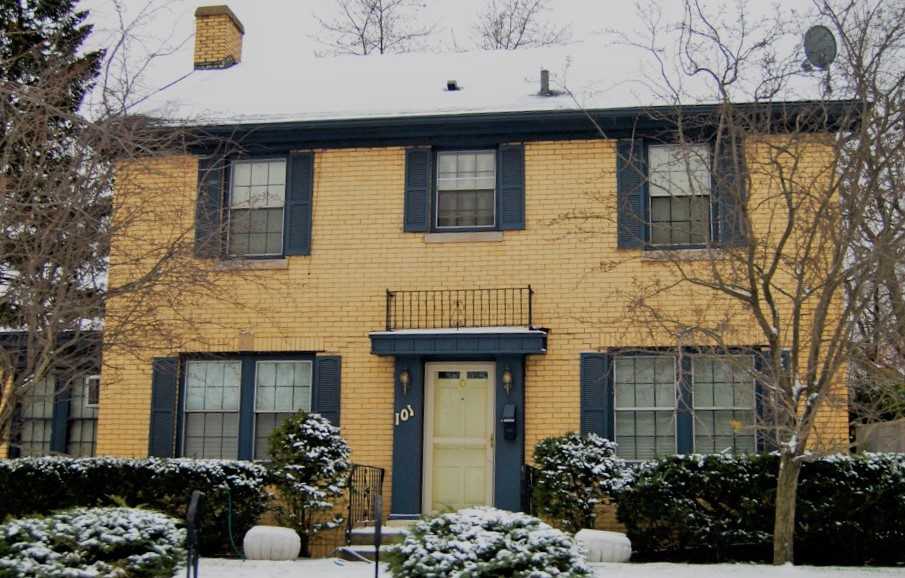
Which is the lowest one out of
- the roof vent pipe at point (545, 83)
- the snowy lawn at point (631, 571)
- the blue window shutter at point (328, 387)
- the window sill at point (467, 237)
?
the snowy lawn at point (631, 571)

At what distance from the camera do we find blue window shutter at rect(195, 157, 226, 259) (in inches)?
587

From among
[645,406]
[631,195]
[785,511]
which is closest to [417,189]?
[631,195]

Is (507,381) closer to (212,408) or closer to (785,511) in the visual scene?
(212,408)

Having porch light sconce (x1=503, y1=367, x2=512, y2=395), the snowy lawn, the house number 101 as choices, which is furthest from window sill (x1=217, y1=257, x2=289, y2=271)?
the snowy lawn

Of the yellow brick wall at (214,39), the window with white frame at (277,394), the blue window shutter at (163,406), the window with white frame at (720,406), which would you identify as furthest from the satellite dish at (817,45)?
the blue window shutter at (163,406)

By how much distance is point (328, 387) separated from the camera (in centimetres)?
1532

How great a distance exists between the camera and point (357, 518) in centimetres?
1463

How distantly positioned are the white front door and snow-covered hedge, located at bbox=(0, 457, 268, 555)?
2.41 m

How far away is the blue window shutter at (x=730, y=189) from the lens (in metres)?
11.4

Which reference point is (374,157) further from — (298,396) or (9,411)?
(9,411)

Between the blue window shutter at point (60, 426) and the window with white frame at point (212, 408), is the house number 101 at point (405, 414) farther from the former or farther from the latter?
the blue window shutter at point (60, 426)

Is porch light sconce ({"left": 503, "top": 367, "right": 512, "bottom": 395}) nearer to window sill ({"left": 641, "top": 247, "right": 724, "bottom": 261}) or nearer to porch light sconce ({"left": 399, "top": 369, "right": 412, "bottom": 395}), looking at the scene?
porch light sconce ({"left": 399, "top": 369, "right": 412, "bottom": 395})

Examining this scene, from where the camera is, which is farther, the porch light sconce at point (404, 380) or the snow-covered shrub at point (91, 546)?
the porch light sconce at point (404, 380)

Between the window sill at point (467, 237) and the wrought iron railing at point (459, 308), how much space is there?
0.70 meters
